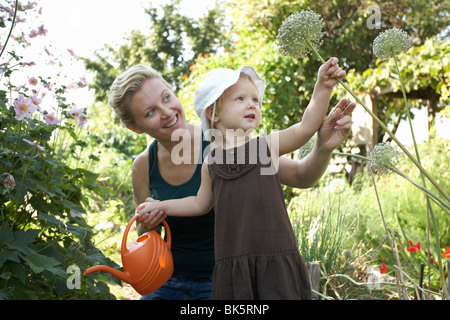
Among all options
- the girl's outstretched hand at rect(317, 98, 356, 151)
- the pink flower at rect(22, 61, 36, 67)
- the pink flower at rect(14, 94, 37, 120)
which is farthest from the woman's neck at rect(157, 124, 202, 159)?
the pink flower at rect(22, 61, 36, 67)

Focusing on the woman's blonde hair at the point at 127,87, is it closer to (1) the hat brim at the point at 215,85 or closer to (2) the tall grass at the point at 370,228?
(1) the hat brim at the point at 215,85

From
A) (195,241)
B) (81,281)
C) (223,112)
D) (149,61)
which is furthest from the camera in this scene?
(149,61)

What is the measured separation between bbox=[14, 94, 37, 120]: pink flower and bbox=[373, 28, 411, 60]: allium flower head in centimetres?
137

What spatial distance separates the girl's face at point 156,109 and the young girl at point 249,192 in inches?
14.6

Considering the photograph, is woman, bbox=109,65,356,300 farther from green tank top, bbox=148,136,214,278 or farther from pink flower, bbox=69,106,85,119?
pink flower, bbox=69,106,85,119

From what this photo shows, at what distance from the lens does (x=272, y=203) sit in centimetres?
123

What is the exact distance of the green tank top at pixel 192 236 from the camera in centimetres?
180

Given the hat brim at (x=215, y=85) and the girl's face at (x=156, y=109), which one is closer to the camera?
the hat brim at (x=215, y=85)

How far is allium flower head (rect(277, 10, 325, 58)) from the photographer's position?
3.42 ft

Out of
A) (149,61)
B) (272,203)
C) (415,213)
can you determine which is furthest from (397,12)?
(272,203)

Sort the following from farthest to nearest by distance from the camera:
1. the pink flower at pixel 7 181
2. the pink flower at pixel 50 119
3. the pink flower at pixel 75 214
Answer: the pink flower at pixel 75 214
the pink flower at pixel 50 119
the pink flower at pixel 7 181

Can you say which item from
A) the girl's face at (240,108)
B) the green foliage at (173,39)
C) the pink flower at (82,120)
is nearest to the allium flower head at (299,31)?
the girl's face at (240,108)
